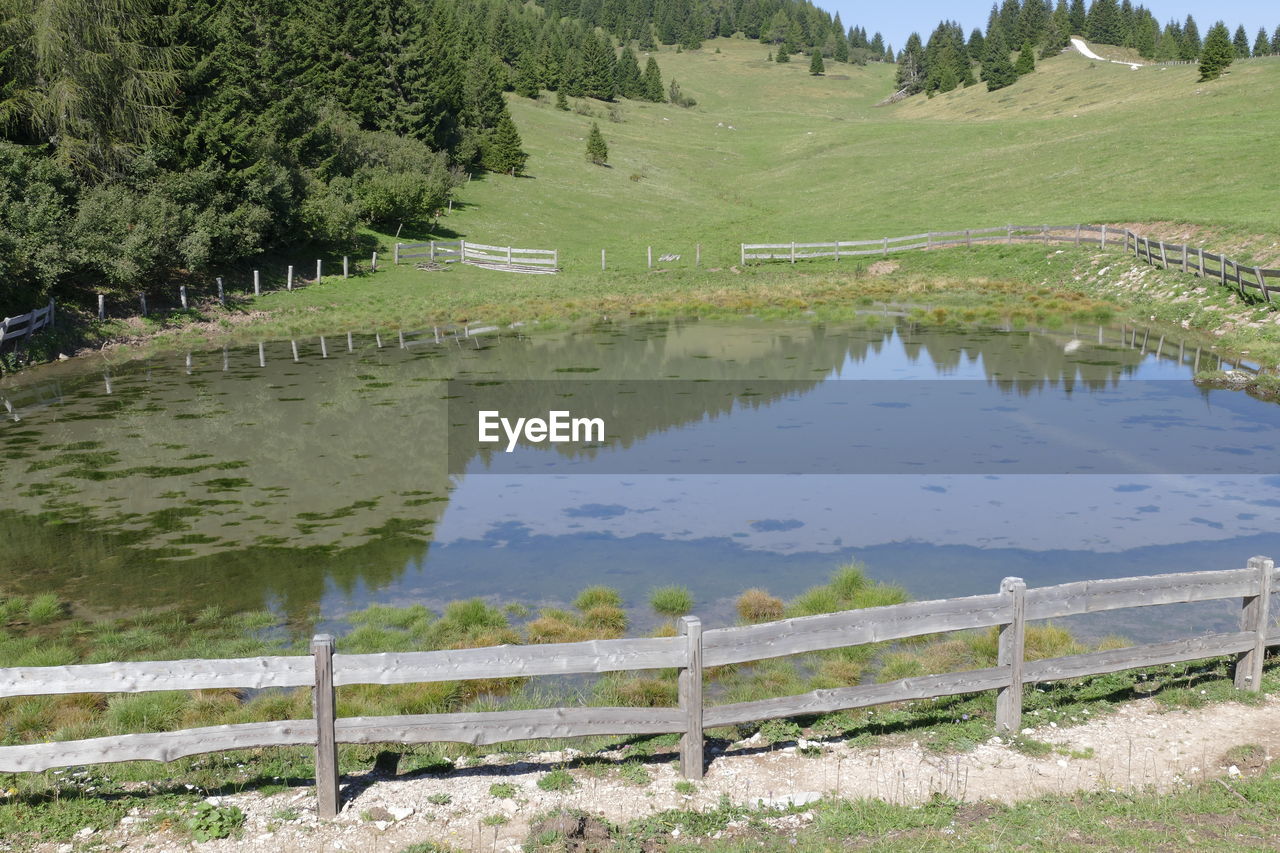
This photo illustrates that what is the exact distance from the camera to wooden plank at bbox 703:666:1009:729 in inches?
364

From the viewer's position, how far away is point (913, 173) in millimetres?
Answer: 88438

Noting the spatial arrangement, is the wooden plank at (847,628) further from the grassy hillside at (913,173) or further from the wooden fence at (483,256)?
the wooden fence at (483,256)

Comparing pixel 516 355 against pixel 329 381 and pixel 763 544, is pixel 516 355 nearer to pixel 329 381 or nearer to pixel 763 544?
pixel 329 381

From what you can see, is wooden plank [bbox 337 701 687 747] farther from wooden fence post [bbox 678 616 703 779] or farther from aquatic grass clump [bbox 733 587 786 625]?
aquatic grass clump [bbox 733 587 786 625]

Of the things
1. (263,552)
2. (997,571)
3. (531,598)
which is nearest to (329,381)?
(263,552)

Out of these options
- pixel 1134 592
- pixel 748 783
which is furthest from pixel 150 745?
pixel 1134 592

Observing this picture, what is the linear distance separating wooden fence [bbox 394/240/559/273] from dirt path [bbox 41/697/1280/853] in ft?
166

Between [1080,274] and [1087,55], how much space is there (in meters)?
137

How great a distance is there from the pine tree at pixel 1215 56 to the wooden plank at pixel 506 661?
375 ft

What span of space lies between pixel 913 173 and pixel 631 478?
7544 cm

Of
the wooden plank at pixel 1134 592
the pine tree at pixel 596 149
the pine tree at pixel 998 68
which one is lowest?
the wooden plank at pixel 1134 592

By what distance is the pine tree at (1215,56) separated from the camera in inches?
3962

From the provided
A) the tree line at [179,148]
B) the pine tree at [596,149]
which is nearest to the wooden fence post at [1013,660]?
the tree line at [179,148]

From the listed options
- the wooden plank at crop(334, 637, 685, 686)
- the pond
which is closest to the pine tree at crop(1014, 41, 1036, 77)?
the pond
